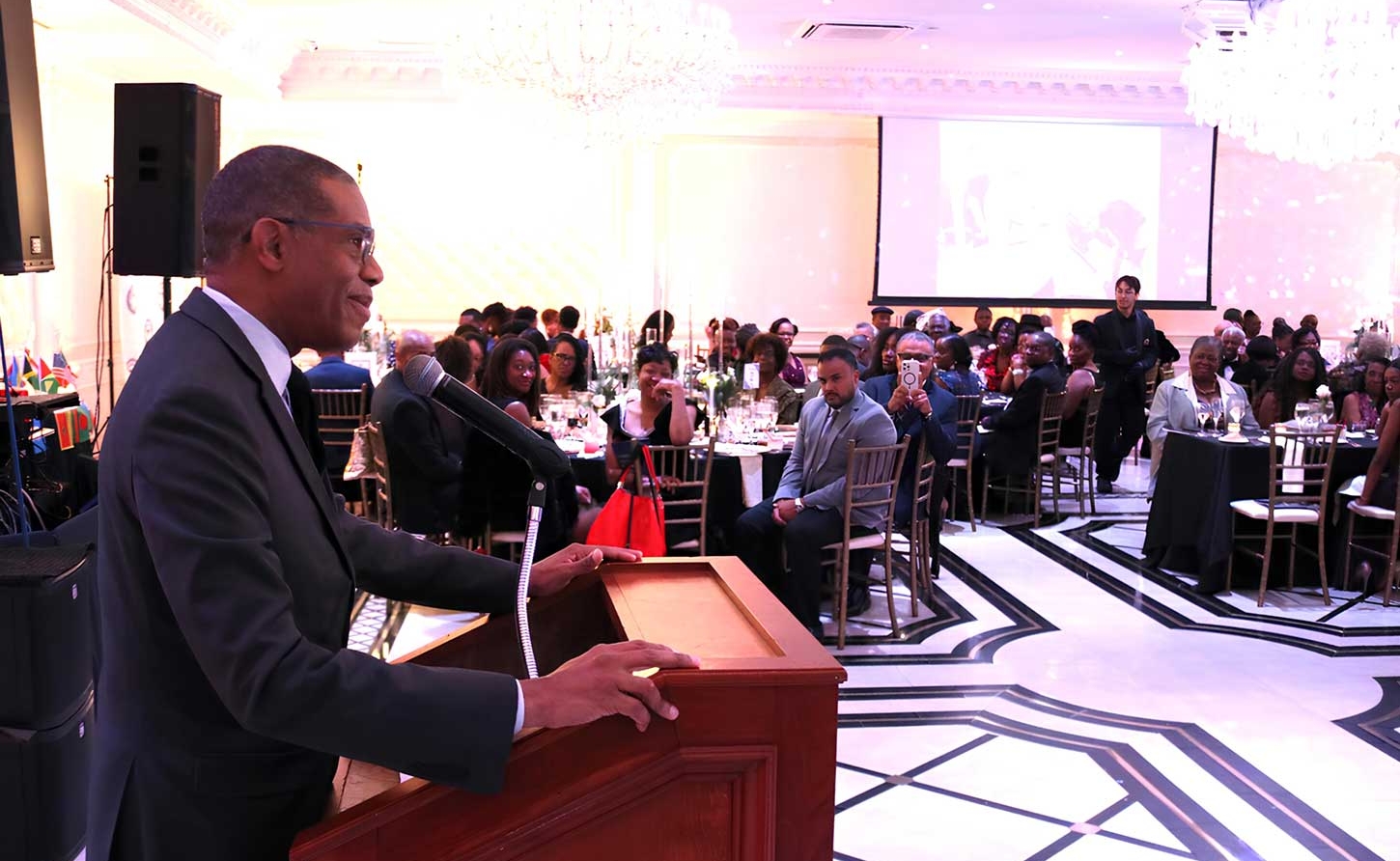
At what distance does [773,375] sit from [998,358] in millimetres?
3104

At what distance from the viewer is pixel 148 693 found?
1260 millimetres

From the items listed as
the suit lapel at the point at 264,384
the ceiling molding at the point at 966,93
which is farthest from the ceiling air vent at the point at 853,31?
the suit lapel at the point at 264,384

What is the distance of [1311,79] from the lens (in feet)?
25.6

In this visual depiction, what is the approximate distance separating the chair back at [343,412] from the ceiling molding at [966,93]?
6.70 meters

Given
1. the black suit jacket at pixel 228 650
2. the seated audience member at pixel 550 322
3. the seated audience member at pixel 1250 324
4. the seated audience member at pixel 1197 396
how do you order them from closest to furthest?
the black suit jacket at pixel 228 650
the seated audience member at pixel 1197 396
the seated audience member at pixel 550 322
the seated audience member at pixel 1250 324

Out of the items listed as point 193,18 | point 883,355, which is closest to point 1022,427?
point 883,355

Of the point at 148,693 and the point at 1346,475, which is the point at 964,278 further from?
the point at 148,693

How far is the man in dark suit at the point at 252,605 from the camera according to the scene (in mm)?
1179

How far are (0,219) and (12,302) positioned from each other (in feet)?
22.3

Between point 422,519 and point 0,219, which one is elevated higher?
point 0,219

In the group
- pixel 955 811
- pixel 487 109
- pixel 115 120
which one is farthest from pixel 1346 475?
pixel 487 109

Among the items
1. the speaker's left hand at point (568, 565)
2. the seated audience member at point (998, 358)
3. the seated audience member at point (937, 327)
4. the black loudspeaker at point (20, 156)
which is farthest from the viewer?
the seated audience member at point (937, 327)

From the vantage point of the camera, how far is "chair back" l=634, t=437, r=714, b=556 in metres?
5.69

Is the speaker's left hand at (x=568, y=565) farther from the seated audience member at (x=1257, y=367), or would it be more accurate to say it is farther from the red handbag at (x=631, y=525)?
the seated audience member at (x=1257, y=367)
